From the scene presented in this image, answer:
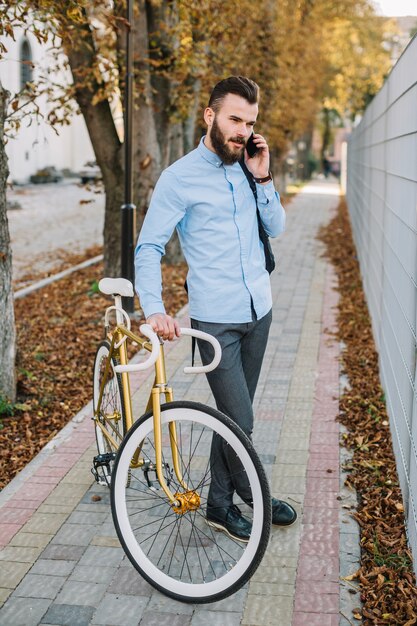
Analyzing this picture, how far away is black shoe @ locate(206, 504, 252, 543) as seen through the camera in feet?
13.7

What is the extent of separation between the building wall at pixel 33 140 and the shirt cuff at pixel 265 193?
102ft

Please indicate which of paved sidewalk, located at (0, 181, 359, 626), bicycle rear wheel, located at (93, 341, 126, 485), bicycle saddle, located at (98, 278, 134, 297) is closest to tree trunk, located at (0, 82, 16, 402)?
paved sidewalk, located at (0, 181, 359, 626)

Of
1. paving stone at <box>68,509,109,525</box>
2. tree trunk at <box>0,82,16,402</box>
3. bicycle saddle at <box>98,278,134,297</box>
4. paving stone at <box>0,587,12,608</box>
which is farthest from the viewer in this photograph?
tree trunk at <box>0,82,16,402</box>

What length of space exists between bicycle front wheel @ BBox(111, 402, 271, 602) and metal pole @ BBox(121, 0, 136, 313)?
565 centimetres

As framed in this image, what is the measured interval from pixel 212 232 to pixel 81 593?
1648 mm

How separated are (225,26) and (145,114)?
3.46 metres

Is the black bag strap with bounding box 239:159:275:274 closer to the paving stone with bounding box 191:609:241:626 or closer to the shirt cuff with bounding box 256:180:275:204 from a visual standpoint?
the shirt cuff with bounding box 256:180:275:204

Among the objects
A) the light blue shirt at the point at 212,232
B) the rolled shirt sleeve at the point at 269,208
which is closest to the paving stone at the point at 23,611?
the light blue shirt at the point at 212,232

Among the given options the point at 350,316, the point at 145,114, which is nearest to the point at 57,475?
the point at 350,316

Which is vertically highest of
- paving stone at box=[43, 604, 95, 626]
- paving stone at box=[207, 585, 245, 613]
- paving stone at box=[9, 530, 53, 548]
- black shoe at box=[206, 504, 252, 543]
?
black shoe at box=[206, 504, 252, 543]

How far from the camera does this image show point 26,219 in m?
24.8

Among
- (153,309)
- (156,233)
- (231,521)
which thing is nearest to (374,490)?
(231,521)

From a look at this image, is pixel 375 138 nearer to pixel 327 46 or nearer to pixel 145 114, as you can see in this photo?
pixel 145 114

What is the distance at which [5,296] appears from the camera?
6273 millimetres
